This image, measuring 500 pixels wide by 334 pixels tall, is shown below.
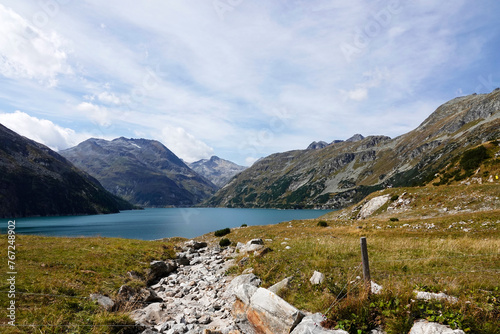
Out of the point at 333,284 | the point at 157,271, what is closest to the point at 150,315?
the point at 157,271

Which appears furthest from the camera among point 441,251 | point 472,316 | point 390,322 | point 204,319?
point 441,251

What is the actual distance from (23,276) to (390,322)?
67.4 feet

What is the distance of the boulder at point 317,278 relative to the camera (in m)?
12.6

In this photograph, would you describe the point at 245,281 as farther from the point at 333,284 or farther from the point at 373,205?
the point at 373,205

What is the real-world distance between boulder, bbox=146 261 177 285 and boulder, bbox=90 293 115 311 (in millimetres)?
6766

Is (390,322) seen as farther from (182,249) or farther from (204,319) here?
(182,249)

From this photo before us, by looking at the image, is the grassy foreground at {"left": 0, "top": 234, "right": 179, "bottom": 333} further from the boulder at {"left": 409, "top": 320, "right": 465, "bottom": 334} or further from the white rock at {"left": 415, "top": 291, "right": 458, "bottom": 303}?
the white rock at {"left": 415, "top": 291, "right": 458, "bottom": 303}

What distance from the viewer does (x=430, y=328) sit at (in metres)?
7.58

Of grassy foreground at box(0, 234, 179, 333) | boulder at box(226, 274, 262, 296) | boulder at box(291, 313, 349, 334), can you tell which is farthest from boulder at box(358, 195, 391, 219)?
boulder at box(291, 313, 349, 334)

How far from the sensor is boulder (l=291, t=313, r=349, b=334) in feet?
28.6

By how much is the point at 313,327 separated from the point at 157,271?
1890 centimetres

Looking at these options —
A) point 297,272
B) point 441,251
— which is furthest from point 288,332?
point 441,251

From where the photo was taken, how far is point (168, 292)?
18.8m

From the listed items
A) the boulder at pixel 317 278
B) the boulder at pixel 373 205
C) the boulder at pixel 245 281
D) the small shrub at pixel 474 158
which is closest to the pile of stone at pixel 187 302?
the boulder at pixel 245 281
